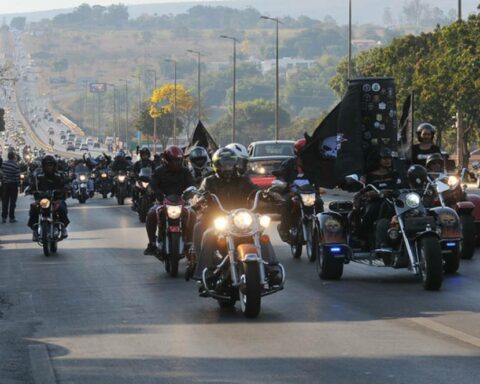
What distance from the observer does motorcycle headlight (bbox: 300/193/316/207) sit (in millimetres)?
22094

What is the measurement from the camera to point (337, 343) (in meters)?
12.4

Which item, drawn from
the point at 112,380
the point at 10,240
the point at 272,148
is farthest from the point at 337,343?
the point at 272,148

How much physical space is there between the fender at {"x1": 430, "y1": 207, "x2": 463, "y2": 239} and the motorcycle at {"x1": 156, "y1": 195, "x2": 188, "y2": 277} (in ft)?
11.2

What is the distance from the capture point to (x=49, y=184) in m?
25.0

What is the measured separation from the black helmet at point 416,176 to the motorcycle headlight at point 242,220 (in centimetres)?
380

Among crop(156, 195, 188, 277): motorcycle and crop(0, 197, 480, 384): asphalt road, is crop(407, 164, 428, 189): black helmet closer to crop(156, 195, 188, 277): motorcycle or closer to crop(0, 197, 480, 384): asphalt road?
crop(0, 197, 480, 384): asphalt road

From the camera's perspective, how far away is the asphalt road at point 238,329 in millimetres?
11070

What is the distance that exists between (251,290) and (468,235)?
24.3ft

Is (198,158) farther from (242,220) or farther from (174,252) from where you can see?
(242,220)

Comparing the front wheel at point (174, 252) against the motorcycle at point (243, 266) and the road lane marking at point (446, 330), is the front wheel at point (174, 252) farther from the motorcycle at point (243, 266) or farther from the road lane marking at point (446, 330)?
the road lane marking at point (446, 330)

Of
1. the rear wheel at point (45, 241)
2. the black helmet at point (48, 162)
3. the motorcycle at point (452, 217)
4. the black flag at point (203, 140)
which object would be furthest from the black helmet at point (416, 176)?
the black flag at point (203, 140)

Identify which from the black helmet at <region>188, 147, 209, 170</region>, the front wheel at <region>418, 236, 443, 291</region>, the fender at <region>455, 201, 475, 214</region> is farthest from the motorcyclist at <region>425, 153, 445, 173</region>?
the front wheel at <region>418, 236, 443, 291</region>

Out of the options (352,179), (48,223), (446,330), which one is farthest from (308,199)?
(446,330)

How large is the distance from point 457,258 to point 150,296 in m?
3.76
